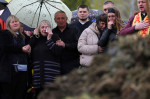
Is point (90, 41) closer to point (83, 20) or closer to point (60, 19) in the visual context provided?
point (60, 19)

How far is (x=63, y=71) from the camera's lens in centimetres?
669

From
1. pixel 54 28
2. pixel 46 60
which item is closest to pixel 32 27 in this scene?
pixel 54 28

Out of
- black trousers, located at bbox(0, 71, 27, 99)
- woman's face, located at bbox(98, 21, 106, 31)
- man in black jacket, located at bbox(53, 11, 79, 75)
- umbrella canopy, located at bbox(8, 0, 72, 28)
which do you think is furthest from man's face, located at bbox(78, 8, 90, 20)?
black trousers, located at bbox(0, 71, 27, 99)

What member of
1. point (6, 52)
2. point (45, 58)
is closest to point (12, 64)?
point (6, 52)

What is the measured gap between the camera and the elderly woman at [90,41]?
6457mm

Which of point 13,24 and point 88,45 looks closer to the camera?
point 88,45

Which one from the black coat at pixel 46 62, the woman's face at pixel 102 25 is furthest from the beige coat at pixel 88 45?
the black coat at pixel 46 62

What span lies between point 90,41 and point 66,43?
1.56ft

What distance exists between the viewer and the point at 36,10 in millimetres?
7527

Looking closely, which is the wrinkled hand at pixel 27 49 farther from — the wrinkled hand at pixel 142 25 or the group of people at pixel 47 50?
the wrinkled hand at pixel 142 25

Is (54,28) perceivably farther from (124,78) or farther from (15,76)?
(124,78)

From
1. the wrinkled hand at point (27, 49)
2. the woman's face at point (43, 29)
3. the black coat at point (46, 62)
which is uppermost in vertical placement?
the woman's face at point (43, 29)

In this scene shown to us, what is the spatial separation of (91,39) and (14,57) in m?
1.51

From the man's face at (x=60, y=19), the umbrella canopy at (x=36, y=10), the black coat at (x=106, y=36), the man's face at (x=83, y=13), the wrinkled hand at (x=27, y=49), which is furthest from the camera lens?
the man's face at (x=83, y=13)
